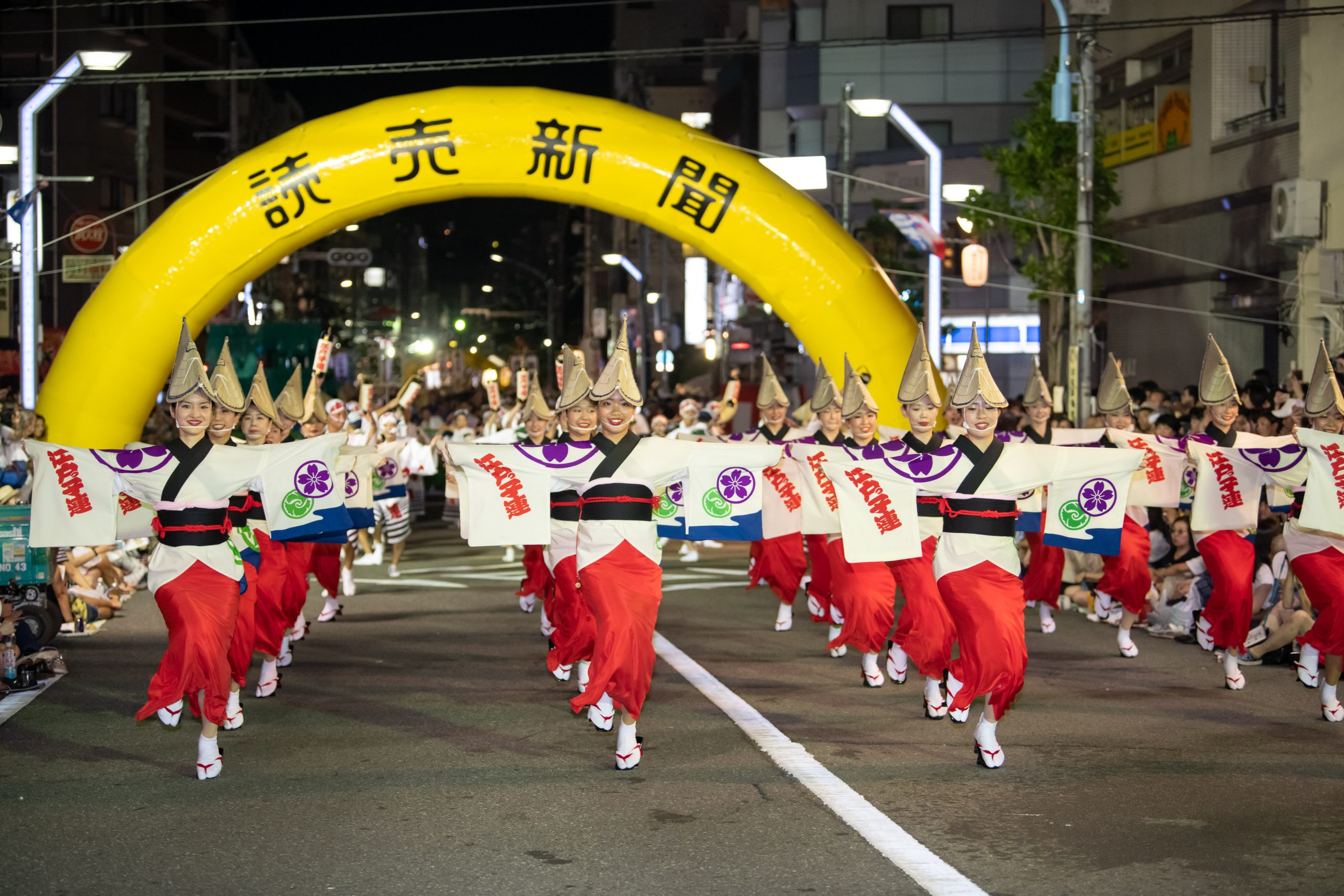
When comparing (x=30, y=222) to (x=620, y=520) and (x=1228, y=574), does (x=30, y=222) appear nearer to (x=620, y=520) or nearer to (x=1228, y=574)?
(x=620, y=520)

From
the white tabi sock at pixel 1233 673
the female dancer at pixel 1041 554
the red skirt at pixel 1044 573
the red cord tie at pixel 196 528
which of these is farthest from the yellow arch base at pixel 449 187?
the red cord tie at pixel 196 528

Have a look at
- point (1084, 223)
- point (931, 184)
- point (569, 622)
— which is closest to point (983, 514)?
point (569, 622)

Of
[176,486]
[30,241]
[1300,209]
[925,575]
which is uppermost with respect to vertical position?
[1300,209]

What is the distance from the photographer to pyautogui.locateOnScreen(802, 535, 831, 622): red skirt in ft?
38.2

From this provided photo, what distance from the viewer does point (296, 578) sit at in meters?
10.2

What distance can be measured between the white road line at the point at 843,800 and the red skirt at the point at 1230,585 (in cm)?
309

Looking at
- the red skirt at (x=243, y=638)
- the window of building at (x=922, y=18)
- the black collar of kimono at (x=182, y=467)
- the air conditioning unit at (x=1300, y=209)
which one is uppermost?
the window of building at (x=922, y=18)

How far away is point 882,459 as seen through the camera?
8.23 metres

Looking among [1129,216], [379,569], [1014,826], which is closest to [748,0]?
[1129,216]

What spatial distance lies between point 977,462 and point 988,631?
33.3 inches

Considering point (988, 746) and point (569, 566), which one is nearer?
point (988, 746)

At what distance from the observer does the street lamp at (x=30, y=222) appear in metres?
16.5

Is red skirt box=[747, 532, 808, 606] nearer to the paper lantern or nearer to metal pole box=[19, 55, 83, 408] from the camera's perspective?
metal pole box=[19, 55, 83, 408]

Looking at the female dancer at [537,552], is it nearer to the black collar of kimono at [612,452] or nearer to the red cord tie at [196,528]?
the black collar of kimono at [612,452]
